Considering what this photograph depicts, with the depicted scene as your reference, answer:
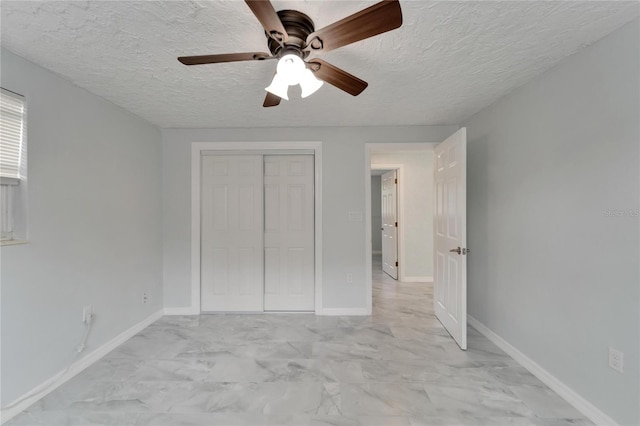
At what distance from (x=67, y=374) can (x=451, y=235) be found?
3.43m

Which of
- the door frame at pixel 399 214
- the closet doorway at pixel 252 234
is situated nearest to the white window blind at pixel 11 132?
the closet doorway at pixel 252 234

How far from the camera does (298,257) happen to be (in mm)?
3422

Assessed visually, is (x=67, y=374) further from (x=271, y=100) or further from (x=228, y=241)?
(x=271, y=100)

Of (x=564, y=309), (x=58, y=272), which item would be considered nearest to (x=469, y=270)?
(x=564, y=309)

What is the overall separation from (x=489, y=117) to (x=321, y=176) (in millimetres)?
1830

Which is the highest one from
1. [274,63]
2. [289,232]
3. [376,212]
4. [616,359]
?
[274,63]

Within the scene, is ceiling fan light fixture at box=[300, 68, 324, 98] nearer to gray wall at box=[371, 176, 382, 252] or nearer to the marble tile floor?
the marble tile floor

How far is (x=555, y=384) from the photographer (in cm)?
192

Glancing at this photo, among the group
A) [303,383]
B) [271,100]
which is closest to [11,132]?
[271,100]

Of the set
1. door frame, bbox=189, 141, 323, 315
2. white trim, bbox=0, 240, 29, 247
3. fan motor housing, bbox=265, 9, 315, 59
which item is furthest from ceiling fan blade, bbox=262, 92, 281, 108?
white trim, bbox=0, 240, 29, 247

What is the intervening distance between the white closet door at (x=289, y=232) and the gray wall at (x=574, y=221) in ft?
6.50

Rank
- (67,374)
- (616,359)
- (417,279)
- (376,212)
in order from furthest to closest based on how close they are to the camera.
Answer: (376,212), (417,279), (67,374), (616,359)

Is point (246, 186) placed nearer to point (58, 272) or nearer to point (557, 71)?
point (58, 272)

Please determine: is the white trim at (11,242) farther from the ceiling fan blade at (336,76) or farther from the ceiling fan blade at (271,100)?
the ceiling fan blade at (336,76)
